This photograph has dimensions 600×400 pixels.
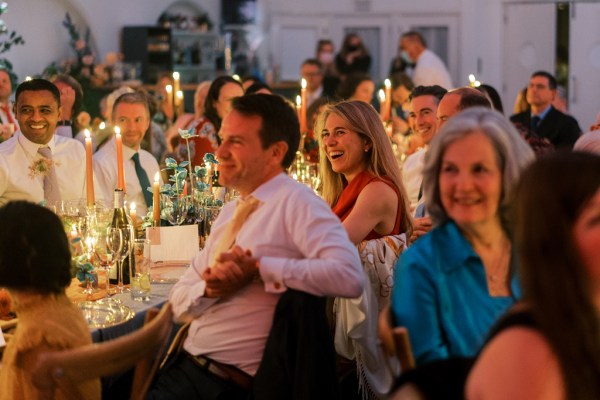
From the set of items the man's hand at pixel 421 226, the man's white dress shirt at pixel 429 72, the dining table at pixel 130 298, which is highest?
the man's white dress shirt at pixel 429 72

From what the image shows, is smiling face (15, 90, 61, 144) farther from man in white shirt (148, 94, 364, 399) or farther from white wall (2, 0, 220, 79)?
white wall (2, 0, 220, 79)

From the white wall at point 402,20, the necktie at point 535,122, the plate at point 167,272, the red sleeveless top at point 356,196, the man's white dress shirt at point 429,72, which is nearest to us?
the plate at point 167,272

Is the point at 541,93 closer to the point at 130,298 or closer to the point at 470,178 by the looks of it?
the point at 130,298

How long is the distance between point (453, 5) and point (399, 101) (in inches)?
216

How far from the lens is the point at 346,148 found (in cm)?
369

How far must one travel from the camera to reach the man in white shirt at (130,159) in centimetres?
489

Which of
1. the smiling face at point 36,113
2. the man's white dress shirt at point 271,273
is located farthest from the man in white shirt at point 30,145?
the man's white dress shirt at point 271,273

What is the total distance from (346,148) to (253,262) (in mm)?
1209

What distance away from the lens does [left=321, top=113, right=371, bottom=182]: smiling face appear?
12.1 ft

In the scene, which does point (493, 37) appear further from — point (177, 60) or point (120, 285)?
point (120, 285)

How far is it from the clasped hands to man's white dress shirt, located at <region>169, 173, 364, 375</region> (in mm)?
39

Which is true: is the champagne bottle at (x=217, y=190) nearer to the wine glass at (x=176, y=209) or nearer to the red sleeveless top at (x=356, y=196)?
the wine glass at (x=176, y=209)

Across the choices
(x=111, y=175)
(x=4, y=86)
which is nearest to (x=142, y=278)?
(x=111, y=175)

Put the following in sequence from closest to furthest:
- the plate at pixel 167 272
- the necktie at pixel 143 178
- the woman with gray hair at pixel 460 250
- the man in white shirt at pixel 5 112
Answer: the woman with gray hair at pixel 460 250
the plate at pixel 167 272
the necktie at pixel 143 178
the man in white shirt at pixel 5 112
